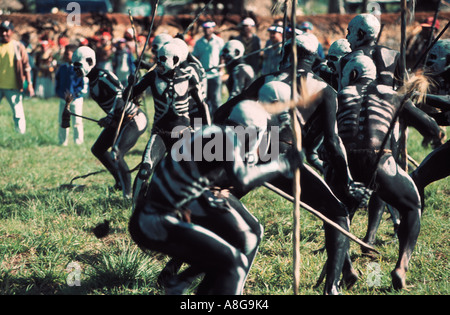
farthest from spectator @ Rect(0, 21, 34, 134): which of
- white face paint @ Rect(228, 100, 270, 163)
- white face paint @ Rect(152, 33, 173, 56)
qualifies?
white face paint @ Rect(228, 100, 270, 163)

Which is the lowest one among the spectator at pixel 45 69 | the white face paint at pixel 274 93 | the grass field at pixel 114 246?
the spectator at pixel 45 69

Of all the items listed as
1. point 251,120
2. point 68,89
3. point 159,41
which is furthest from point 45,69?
point 251,120

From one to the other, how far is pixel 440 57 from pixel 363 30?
3.16 feet

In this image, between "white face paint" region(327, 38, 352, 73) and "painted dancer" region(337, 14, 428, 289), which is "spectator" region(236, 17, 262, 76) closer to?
"white face paint" region(327, 38, 352, 73)

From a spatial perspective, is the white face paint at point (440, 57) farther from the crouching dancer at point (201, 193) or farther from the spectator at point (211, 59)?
the spectator at point (211, 59)

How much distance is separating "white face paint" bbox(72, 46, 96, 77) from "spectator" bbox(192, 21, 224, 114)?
4276 millimetres

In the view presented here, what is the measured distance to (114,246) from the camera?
5117mm

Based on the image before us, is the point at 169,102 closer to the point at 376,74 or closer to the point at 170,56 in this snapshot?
the point at 170,56

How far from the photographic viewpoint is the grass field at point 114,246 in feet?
14.1

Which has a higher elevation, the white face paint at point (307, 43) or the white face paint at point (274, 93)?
the white face paint at point (307, 43)

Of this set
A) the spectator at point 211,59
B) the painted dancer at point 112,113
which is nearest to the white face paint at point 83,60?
the painted dancer at point 112,113

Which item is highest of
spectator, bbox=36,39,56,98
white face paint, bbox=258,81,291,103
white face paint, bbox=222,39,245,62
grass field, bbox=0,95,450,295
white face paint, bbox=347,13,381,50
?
white face paint, bbox=347,13,381,50

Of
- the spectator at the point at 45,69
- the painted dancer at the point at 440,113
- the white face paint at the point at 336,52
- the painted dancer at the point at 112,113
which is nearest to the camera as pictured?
the painted dancer at the point at 440,113

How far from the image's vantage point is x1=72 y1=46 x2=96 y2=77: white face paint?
21.7 ft
